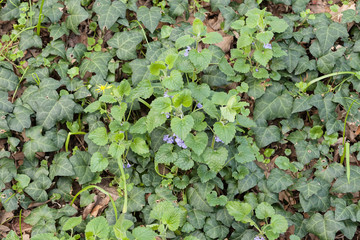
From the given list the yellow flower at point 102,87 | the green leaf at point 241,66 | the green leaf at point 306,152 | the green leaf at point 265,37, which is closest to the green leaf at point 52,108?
the yellow flower at point 102,87

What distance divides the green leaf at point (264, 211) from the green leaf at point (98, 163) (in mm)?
1374

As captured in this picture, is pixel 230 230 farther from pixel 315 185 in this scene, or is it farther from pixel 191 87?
pixel 191 87

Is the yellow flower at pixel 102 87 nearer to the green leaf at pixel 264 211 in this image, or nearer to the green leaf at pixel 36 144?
the green leaf at pixel 36 144

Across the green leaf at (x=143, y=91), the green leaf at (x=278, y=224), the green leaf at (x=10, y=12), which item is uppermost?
the green leaf at (x=10, y=12)

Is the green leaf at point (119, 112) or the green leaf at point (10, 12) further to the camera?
the green leaf at point (10, 12)

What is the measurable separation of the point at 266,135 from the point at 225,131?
78 centimetres

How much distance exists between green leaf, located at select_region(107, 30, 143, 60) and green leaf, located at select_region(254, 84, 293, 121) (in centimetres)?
141

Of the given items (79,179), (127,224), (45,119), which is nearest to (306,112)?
(127,224)

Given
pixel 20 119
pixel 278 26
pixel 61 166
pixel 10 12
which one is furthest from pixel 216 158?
pixel 10 12

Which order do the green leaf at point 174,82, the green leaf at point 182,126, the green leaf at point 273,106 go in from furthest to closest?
1. the green leaf at point 273,106
2. the green leaf at point 174,82
3. the green leaf at point 182,126

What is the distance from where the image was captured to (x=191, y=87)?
9.43ft

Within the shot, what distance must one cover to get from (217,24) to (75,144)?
2074mm

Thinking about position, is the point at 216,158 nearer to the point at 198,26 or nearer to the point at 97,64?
→ the point at 198,26

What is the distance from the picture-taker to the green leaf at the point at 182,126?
2.46 m
